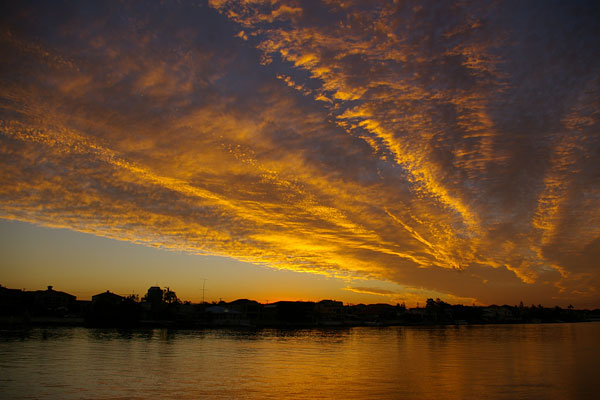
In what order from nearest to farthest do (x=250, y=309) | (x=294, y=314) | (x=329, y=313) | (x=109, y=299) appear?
(x=109, y=299) → (x=294, y=314) → (x=250, y=309) → (x=329, y=313)

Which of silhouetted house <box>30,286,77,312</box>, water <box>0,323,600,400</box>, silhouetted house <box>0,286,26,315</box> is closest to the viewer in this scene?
water <box>0,323,600,400</box>

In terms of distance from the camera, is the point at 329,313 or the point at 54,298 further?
the point at 329,313

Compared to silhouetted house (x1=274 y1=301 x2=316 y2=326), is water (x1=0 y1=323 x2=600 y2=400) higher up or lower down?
lower down

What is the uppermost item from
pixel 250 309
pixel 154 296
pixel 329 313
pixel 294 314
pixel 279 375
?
pixel 154 296

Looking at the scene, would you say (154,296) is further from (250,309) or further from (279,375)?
(279,375)

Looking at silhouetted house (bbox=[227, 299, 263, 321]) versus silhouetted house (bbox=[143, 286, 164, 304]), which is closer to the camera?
silhouetted house (bbox=[143, 286, 164, 304])

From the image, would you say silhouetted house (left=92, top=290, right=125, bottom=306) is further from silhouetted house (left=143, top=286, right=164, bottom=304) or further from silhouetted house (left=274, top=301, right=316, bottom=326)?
silhouetted house (left=274, top=301, right=316, bottom=326)

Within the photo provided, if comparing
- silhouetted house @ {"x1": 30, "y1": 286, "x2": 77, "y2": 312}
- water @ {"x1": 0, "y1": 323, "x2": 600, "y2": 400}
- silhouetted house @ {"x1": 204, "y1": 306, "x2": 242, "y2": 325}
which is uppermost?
silhouetted house @ {"x1": 30, "y1": 286, "x2": 77, "y2": 312}

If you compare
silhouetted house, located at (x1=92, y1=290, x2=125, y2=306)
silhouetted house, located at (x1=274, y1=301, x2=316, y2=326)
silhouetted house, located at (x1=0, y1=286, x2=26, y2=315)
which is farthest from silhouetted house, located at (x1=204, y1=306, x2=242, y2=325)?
silhouetted house, located at (x1=0, y1=286, x2=26, y2=315)

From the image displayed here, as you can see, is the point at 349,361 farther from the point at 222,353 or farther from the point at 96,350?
the point at 96,350

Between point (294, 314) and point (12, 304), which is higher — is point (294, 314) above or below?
below

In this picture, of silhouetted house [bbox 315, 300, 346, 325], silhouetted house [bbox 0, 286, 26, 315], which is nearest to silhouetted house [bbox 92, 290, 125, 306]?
silhouetted house [bbox 0, 286, 26, 315]

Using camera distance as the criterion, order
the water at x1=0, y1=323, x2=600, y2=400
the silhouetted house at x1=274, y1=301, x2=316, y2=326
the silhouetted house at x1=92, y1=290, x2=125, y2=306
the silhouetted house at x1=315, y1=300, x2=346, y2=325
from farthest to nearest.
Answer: the silhouetted house at x1=315, y1=300, x2=346, y2=325
the silhouetted house at x1=274, y1=301, x2=316, y2=326
the silhouetted house at x1=92, y1=290, x2=125, y2=306
the water at x1=0, y1=323, x2=600, y2=400

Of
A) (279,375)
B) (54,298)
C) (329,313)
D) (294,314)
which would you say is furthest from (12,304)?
(279,375)
